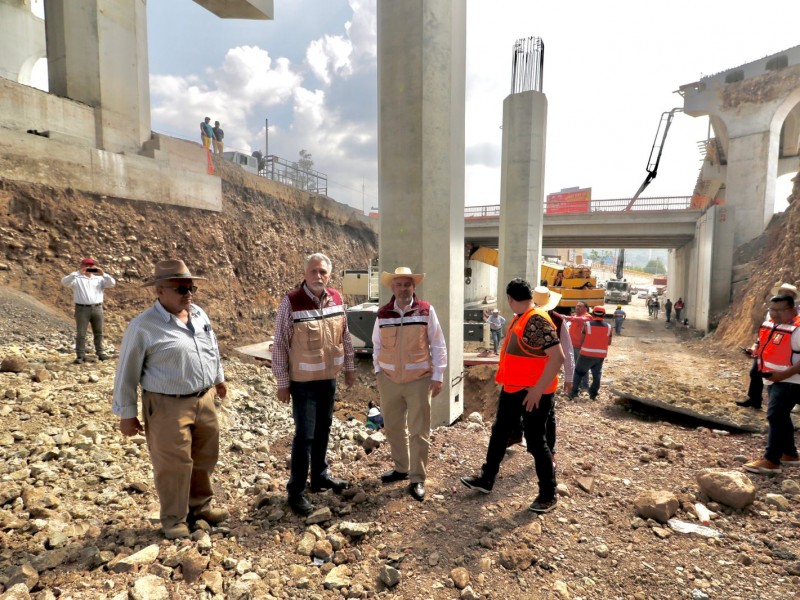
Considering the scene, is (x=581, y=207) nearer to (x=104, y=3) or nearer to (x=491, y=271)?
(x=491, y=271)

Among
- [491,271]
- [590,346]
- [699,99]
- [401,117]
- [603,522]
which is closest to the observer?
[603,522]

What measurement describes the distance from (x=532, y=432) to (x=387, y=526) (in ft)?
3.84

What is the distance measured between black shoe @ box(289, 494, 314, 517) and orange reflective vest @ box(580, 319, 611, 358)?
531 cm

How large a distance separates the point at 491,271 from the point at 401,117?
87.6 ft

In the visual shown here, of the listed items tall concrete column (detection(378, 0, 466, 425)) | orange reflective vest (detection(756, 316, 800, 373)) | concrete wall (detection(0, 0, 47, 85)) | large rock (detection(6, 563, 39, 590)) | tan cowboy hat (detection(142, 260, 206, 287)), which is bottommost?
large rock (detection(6, 563, 39, 590))

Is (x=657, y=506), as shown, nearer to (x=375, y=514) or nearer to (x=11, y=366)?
(x=375, y=514)

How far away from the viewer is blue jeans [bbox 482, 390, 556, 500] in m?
2.76

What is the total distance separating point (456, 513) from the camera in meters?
2.83

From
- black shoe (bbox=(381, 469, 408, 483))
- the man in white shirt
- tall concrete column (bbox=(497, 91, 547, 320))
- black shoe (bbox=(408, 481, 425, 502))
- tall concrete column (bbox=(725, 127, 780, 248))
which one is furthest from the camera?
tall concrete column (bbox=(725, 127, 780, 248))

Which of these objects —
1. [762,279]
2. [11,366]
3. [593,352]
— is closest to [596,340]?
[593,352]

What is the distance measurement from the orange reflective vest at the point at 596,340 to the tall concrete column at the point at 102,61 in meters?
11.0

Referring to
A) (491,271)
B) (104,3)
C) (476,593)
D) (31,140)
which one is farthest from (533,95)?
(491,271)

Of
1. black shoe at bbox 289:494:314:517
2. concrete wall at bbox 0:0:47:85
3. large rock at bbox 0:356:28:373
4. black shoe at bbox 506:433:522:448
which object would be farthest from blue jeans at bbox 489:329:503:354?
concrete wall at bbox 0:0:47:85

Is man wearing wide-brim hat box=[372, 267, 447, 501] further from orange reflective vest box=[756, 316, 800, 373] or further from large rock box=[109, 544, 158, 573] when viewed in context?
orange reflective vest box=[756, 316, 800, 373]
